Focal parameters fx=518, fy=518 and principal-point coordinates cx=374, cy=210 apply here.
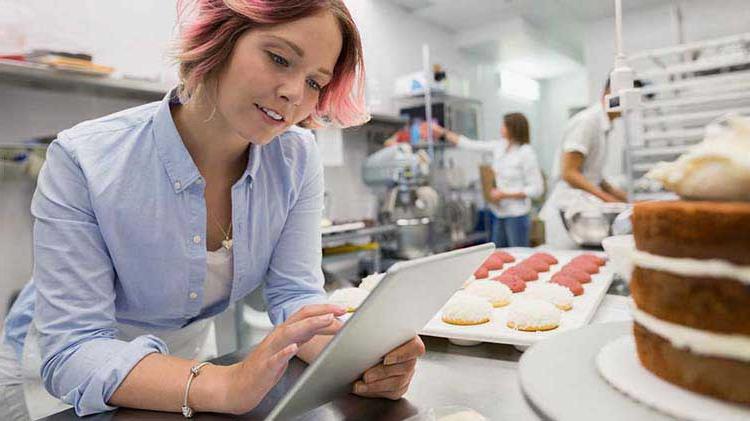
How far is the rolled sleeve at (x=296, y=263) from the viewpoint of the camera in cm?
119

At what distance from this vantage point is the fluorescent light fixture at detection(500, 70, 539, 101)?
836 centimetres

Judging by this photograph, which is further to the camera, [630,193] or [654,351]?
[630,193]

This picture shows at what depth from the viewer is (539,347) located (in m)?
0.65

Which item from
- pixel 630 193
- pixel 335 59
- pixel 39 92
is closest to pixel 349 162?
pixel 39 92

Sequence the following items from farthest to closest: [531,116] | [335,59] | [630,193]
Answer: [531,116] < [630,193] < [335,59]

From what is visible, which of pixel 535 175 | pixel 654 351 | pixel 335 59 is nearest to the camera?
pixel 654 351

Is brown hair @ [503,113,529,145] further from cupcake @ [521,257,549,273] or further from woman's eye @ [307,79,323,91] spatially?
woman's eye @ [307,79,323,91]

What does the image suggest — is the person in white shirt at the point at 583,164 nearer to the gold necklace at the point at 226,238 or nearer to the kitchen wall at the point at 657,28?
the gold necklace at the point at 226,238

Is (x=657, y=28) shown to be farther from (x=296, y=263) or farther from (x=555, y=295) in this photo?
(x=296, y=263)

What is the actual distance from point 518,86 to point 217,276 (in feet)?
27.9

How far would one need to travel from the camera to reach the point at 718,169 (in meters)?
0.49

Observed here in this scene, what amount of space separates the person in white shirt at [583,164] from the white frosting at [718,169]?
221 cm

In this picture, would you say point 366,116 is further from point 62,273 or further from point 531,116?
point 531,116

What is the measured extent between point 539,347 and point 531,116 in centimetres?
945
